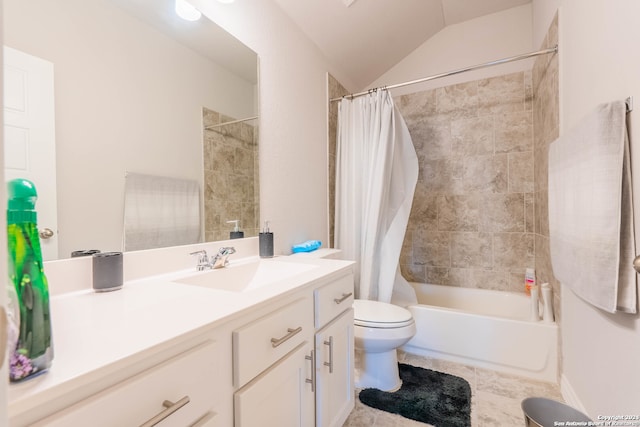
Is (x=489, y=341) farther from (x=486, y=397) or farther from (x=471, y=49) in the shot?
(x=471, y=49)

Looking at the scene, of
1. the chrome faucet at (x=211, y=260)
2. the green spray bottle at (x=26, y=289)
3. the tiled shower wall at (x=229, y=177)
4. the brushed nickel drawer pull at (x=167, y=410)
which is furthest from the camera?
the tiled shower wall at (x=229, y=177)

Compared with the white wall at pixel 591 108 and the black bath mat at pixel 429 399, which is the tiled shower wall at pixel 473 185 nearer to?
the white wall at pixel 591 108

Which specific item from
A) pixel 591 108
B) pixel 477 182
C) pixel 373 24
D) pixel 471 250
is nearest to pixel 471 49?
pixel 373 24

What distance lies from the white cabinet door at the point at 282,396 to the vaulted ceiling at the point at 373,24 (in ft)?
6.45

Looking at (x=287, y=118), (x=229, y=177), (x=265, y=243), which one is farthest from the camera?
(x=287, y=118)

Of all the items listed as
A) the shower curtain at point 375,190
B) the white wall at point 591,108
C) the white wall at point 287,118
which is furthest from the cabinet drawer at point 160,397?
the shower curtain at point 375,190

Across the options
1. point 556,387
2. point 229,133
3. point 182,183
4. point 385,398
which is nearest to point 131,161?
point 182,183

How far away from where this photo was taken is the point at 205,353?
631mm

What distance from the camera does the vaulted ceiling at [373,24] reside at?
6.31 ft

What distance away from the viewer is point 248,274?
1315 millimetres

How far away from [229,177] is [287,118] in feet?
2.06

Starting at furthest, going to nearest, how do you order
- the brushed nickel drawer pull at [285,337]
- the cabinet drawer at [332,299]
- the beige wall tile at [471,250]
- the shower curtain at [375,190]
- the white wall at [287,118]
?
the beige wall tile at [471,250] < the shower curtain at [375,190] < the white wall at [287,118] < the cabinet drawer at [332,299] < the brushed nickel drawer pull at [285,337]

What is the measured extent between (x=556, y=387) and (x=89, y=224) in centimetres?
249

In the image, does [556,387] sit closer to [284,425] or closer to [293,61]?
[284,425]
